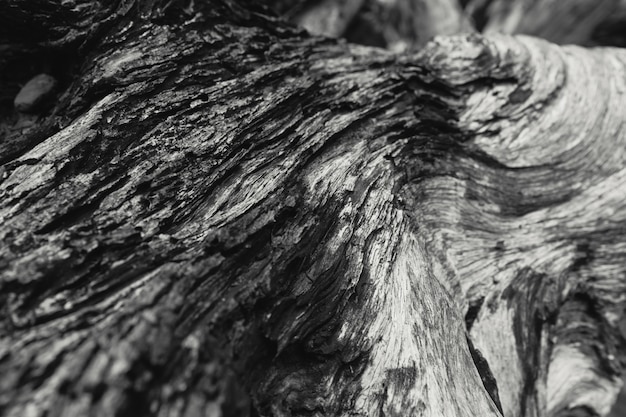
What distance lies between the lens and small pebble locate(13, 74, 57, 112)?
6.16m

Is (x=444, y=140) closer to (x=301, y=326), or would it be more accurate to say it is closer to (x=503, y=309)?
(x=503, y=309)

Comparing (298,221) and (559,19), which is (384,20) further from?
(298,221)

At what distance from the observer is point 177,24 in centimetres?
623

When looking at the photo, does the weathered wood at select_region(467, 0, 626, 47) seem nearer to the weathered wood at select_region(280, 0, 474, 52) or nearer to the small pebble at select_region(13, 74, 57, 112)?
the weathered wood at select_region(280, 0, 474, 52)

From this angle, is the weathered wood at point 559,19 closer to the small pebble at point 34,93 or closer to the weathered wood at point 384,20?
the weathered wood at point 384,20

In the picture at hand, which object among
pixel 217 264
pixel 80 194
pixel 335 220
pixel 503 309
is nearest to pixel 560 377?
pixel 503 309

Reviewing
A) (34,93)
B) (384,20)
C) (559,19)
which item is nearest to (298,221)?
(34,93)

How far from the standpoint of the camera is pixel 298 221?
4914 millimetres

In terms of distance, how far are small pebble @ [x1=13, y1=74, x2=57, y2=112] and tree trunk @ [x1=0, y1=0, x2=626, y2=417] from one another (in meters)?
0.14

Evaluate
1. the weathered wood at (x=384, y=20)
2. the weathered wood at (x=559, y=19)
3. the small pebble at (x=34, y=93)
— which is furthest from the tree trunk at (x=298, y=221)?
the weathered wood at (x=384, y=20)

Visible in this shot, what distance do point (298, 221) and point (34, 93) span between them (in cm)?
419

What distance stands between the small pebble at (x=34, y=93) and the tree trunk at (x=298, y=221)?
0.46 ft

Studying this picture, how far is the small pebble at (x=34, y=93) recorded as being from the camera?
616 cm

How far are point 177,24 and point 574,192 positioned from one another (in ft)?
22.2
